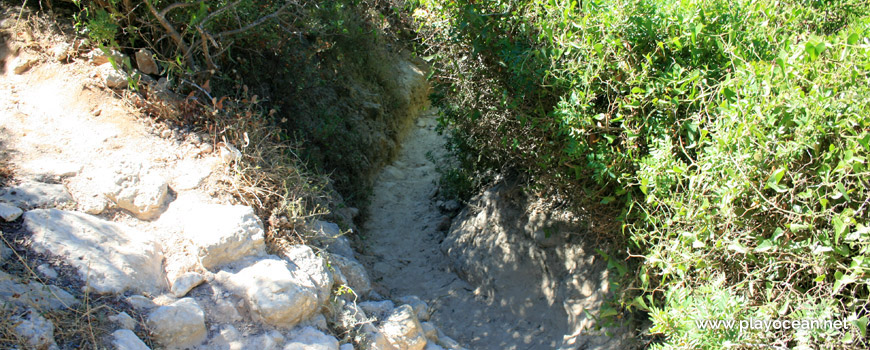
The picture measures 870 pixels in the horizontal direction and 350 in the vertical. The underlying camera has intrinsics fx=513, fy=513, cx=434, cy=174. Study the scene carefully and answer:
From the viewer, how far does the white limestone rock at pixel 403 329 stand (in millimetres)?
3109

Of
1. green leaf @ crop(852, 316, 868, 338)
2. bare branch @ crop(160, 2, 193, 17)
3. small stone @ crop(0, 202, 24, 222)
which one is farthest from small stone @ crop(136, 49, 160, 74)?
green leaf @ crop(852, 316, 868, 338)

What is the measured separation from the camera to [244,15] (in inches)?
161

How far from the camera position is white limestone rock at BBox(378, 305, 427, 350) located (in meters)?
3.11

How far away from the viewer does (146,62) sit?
146 inches

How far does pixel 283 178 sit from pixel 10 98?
1.79 meters

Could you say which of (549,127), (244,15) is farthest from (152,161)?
(549,127)

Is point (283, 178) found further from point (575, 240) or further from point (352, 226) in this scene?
point (575, 240)

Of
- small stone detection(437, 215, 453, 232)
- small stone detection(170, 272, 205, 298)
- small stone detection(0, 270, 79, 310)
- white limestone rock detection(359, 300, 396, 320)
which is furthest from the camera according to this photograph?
small stone detection(437, 215, 453, 232)

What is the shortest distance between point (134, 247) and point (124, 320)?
524 millimetres

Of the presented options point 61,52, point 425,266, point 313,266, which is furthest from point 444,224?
point 61,52

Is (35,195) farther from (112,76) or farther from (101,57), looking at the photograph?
(101,57)

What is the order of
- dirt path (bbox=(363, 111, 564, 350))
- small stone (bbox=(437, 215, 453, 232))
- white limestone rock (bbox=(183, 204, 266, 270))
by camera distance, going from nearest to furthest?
white limestone rock (bbox=(183, 204, 266, 270)) → dirt path (bbox=(363, 111, 564, 350)) → small stone (bbox=(437, 215, 453, 232))

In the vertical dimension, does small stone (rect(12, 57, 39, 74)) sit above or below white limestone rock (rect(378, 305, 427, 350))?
below

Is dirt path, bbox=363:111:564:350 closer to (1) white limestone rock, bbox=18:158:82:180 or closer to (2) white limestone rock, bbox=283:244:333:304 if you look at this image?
(2) white limestone rock, bbox=283:244:333:304
